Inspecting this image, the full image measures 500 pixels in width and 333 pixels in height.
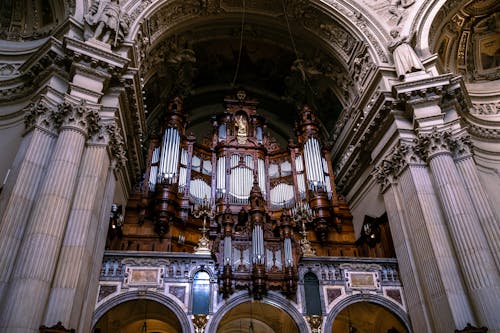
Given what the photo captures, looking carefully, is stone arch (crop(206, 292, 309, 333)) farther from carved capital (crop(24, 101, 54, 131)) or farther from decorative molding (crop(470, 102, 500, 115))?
decorative molding (crop(470, 102, 500, 115))

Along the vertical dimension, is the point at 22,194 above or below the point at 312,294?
above

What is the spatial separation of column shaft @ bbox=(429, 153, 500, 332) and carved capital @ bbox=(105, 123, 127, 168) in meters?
7.99

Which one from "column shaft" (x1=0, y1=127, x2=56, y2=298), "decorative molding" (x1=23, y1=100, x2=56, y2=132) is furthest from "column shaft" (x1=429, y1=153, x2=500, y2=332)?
"decorative molding" (x1=23, y1=100, x2=56, y2=132)

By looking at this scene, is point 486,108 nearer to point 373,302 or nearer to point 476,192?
point 476,192

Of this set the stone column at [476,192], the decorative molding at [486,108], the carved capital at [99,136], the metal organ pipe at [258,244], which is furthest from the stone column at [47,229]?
the decorative molding at [486,108]

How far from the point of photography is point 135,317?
1088 centimetres

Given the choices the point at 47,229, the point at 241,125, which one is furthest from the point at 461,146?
the point at 47,229

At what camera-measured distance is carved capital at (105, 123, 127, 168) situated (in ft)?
32.7

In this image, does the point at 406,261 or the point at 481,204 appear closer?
the point at 481,204

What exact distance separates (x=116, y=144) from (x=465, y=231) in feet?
28.1

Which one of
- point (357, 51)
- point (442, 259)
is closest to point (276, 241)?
point (442, 259)

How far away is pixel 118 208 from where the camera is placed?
11.6 m

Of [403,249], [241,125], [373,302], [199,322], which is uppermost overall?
[241,125]

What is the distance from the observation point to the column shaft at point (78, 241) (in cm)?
753
